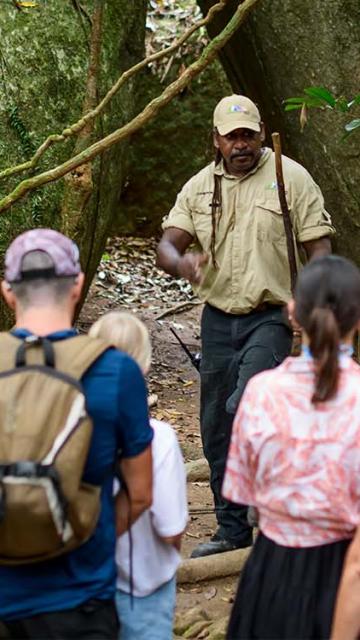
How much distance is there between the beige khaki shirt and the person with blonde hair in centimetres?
208

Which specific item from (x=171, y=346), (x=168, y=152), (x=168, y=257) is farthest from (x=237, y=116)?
(x=168, y=152)

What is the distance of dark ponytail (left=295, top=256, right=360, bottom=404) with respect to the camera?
121 inches

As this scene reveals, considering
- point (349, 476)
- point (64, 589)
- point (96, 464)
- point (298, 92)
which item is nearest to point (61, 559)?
point (64, 589)

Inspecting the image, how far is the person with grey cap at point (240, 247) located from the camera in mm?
5508

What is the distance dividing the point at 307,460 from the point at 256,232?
8.54 feet

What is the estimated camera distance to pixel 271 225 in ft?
18.1

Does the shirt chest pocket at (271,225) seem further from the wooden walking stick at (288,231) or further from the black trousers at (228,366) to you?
the black trousers at (228,366)

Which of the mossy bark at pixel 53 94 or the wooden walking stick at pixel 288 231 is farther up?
the mossy bark at pixel 53 94

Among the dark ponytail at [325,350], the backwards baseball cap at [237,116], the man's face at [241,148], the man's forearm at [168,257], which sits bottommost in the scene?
the dark ponytail at [325,350]

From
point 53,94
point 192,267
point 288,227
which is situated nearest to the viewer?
point 192,267

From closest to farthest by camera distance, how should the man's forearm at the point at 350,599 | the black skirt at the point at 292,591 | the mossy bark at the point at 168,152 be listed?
the man's forearm at the point at 350,599 → the black skirt at the point at 292,591 → the mossy bark at the point at 168,152

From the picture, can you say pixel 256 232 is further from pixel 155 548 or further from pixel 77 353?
pixel 77 353

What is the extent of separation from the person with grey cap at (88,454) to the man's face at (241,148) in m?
2.55

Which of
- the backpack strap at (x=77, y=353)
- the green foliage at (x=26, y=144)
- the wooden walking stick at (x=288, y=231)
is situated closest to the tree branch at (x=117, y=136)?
the wooden walking stick at (x=288, y=231)
